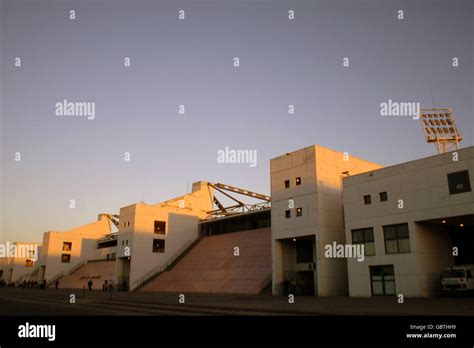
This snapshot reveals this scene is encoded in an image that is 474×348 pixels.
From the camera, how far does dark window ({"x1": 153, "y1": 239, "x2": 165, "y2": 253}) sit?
65869mm

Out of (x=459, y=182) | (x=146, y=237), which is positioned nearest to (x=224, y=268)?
(x=146, y=237)

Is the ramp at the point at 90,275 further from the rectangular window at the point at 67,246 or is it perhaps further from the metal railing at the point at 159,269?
the metal railing at the point at 159,269

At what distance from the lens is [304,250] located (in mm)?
45188

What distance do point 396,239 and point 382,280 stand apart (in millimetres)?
3933

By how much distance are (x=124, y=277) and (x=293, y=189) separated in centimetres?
3500

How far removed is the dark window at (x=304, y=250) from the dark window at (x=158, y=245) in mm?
28921

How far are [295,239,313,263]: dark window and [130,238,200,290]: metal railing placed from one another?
2797 cm

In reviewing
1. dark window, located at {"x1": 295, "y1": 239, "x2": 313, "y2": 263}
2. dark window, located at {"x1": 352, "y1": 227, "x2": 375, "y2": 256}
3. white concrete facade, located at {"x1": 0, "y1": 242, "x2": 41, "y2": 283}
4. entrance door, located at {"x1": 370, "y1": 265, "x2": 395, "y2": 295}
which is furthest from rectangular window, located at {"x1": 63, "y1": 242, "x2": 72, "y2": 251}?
entrance door, located at {"x1": 370, "y1": 265, "x2": 395, "y2": 295}

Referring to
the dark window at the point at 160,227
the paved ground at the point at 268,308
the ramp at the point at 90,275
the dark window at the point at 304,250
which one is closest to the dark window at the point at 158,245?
the dark window at the point at 160,227

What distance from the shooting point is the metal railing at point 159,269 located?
6122 cm

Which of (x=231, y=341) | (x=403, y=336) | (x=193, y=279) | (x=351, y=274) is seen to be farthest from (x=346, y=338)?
(x=193, y=279)

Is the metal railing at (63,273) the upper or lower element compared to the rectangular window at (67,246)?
lower

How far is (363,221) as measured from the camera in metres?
37.4

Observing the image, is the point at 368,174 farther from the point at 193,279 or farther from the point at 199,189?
the point at 199,189
